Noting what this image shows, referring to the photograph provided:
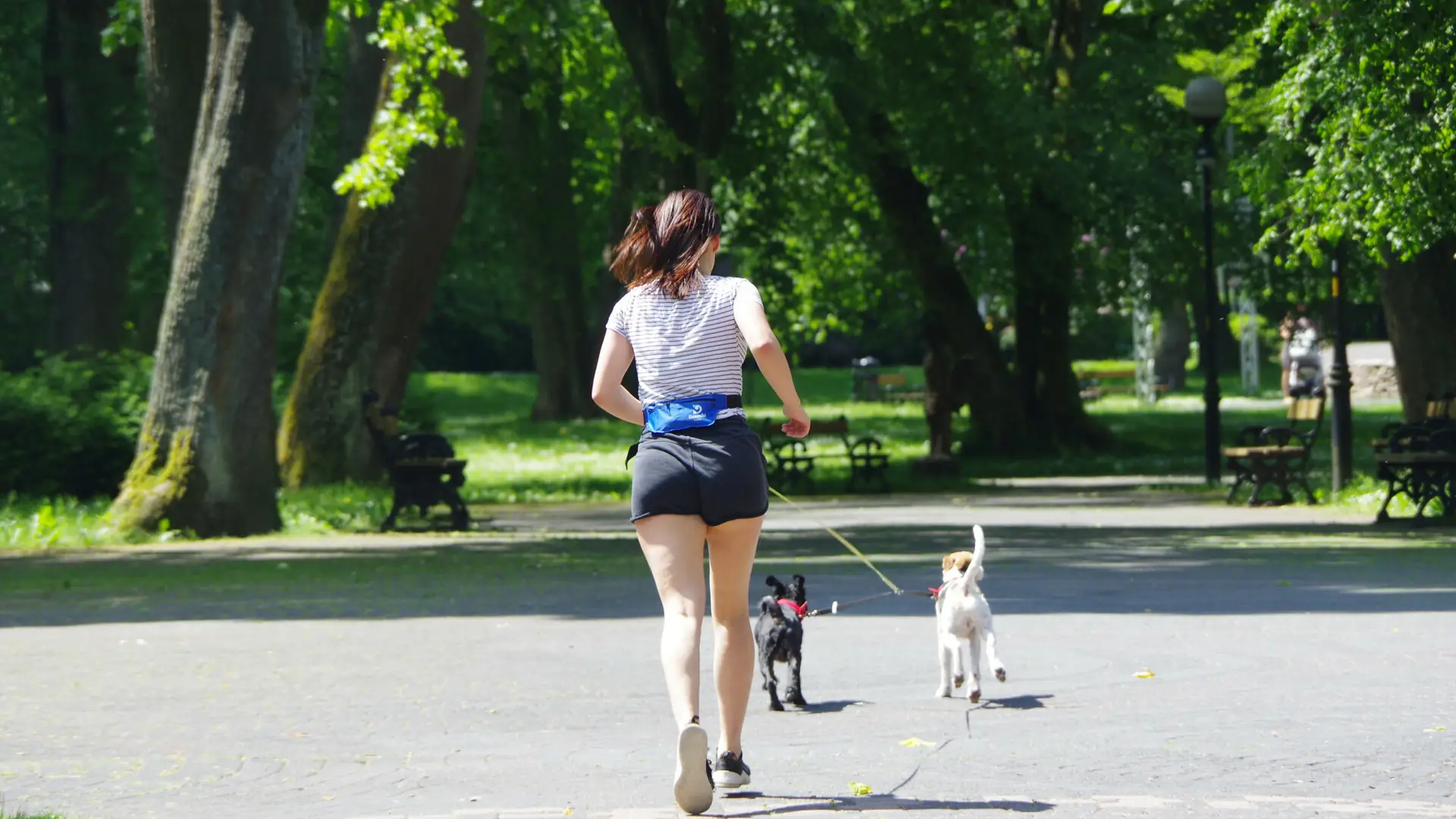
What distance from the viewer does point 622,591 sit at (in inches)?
538

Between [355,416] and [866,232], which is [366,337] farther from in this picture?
[866,232]

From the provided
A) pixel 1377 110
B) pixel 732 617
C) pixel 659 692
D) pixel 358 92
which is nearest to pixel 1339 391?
pixel 1377 110

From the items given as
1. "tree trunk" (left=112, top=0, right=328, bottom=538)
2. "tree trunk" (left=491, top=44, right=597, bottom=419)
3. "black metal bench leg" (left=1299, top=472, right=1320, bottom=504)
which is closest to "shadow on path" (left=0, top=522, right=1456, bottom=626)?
"tree trunk" (left=112, top=0, right=328, bottom=538)

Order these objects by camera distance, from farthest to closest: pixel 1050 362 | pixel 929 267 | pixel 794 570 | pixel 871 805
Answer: pixel 1050 362 < pixel 929 267 < pixel 794 570 < pixel 871 805

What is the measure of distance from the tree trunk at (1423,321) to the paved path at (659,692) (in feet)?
21.2

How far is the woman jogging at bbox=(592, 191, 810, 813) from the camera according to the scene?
640 centimetres

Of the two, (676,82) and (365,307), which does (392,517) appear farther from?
(676,82)

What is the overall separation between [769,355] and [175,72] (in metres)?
16.4

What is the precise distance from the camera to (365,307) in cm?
2355

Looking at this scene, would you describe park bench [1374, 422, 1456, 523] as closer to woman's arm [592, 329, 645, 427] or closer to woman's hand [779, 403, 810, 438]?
woman's hand [779, 403, 810, 438]

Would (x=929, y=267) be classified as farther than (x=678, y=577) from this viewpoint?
Yes

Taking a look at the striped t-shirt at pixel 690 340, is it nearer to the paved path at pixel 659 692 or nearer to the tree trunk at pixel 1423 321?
the paved path at pixel 659 692

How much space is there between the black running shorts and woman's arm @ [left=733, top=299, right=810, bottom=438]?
151mm

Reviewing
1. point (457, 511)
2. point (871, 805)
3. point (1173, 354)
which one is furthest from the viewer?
point (1173, 354)
